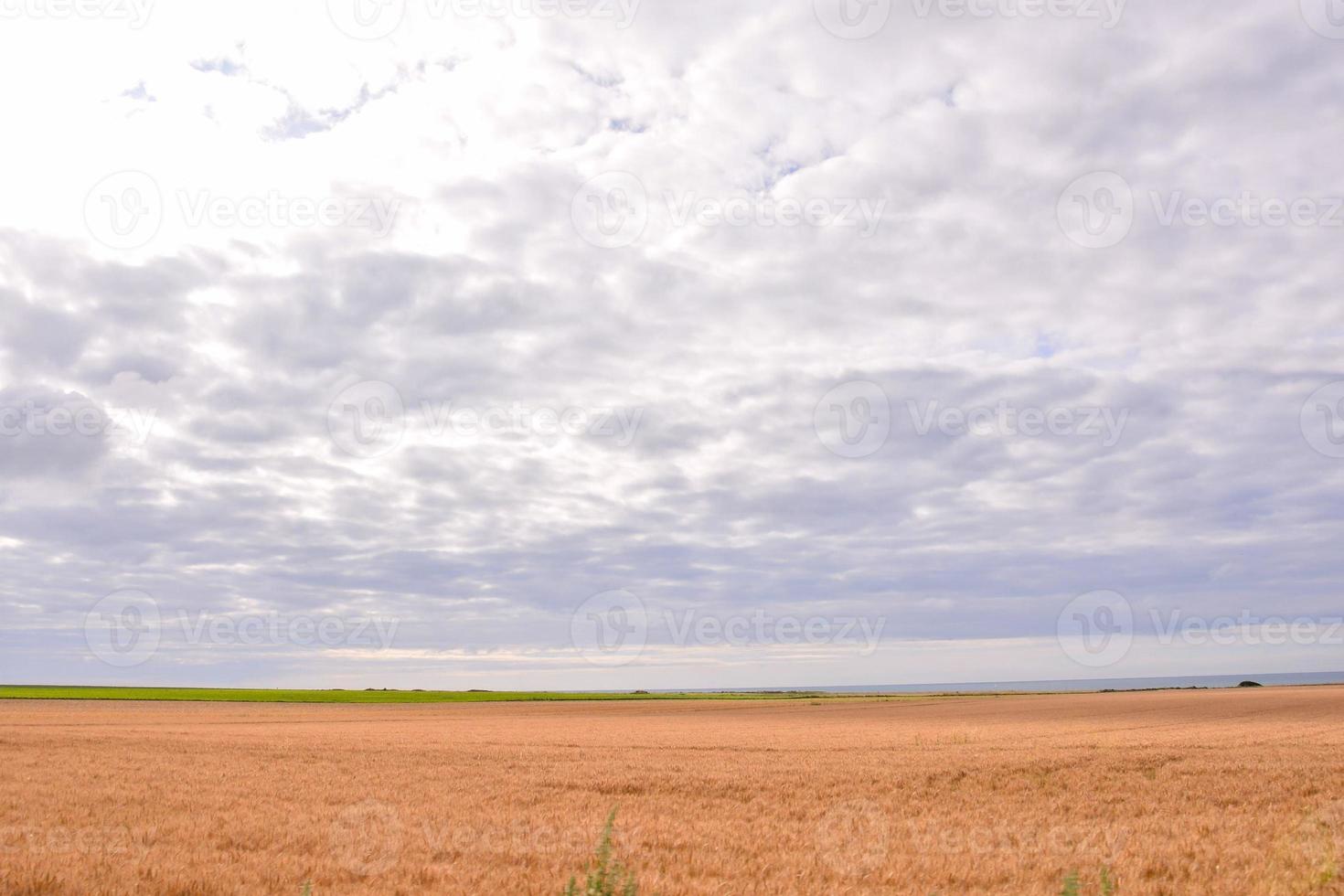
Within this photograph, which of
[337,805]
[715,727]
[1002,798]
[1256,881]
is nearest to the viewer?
[1256,881]

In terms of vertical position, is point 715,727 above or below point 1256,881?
below

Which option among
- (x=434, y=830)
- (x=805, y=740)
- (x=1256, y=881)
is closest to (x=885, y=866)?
(x=1256, y=881)

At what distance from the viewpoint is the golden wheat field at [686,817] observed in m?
12.7

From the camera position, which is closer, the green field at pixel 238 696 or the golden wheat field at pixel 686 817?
the golden wheat field at pixel 686 817

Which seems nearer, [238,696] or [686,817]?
[686,817]

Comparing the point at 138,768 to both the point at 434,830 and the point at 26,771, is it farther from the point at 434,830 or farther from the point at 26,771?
the point at 434,830

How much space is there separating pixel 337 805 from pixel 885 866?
1234 cm

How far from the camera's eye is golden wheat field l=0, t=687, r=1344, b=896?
12680mm

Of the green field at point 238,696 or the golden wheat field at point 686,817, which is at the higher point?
the golden wheat field at point 686,817

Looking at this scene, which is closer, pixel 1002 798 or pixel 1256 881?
pixel 1256 881

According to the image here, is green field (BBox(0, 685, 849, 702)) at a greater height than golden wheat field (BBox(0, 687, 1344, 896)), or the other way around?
golden wheat field (BBox(0, 687, 1344, 896))

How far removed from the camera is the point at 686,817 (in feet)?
60.8

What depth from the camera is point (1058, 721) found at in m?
58.6

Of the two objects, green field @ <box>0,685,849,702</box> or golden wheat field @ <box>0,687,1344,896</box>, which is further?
green field @ <box>0,685,849,702</box>
